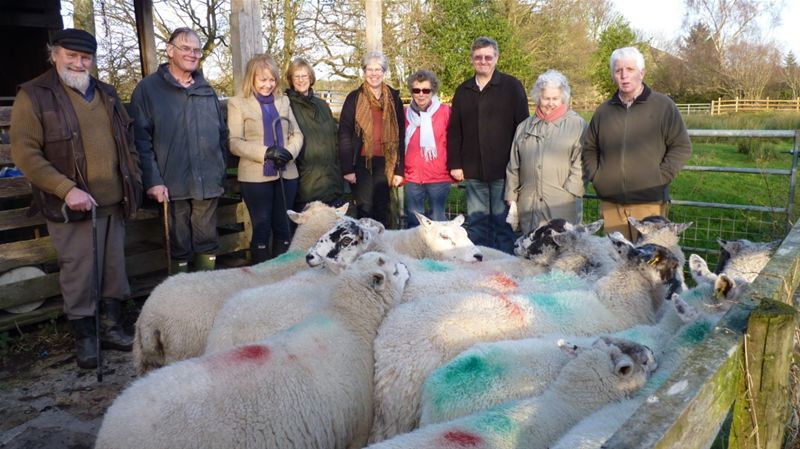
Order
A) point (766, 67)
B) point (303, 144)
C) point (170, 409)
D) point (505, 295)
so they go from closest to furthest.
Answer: point (170, 409) → point (505, 295) → point (303, 144) → point (766, 67)

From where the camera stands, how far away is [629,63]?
4547 mm

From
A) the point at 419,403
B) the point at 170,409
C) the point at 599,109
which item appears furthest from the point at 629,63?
the point at 170,409

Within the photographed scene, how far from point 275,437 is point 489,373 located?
3.32 ft

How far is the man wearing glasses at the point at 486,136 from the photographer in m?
5.64

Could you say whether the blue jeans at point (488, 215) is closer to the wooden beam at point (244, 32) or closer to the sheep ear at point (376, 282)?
the sheep ear at point (376, 282)

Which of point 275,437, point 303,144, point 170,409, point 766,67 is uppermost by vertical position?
point 766,67

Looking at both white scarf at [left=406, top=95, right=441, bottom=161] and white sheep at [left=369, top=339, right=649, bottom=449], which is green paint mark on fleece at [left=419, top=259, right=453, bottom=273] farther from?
white scarf at [left=406, top=95, right=441, bottom=161]

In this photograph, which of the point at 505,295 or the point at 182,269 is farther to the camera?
the point at 182,269

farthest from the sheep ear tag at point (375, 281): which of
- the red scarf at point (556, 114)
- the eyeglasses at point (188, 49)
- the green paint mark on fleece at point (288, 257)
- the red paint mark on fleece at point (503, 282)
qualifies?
the eyeglasses at point (188, 49)

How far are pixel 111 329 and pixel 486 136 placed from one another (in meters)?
Result: 3.83

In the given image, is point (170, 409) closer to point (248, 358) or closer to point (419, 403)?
point (248, 358)

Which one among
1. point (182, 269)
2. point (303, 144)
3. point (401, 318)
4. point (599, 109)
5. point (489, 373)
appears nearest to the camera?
point (489, 373)

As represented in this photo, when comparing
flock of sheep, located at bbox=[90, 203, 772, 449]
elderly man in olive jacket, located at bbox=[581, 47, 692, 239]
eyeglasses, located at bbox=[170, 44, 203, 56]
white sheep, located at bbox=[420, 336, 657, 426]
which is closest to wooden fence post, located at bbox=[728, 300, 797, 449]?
flock of sheep, located at bbox=[90, 203, 772, 449]

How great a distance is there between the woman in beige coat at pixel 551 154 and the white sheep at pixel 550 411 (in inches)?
101
